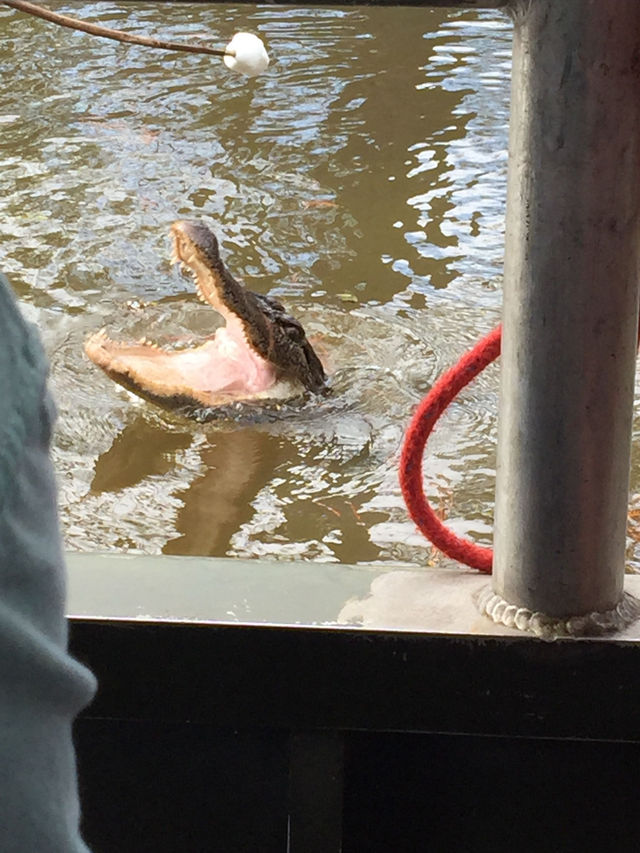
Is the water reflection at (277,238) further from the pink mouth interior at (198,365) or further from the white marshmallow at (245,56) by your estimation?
the white marshmallow at (245,56)

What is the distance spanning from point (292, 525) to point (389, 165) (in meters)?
2.49

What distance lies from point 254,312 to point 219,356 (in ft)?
0.79

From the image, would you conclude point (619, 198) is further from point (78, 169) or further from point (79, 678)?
point (78, 169)

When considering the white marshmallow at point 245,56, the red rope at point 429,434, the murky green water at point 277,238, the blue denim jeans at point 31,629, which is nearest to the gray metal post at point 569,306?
the red rope at point 429,434

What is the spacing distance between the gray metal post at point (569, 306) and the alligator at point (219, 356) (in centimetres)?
191

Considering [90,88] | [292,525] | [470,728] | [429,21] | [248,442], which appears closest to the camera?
[470,728]

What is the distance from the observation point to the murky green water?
9.22ft

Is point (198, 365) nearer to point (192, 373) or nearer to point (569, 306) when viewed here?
point (192, 373)

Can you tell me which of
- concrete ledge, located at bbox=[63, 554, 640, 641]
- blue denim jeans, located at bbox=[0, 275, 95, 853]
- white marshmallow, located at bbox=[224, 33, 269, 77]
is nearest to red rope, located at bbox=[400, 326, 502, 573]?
concrete ledge, located at bbox=[63, 554, 640, 641]

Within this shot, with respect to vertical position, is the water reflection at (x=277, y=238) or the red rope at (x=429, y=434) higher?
the red rope at (x=429, y=434)

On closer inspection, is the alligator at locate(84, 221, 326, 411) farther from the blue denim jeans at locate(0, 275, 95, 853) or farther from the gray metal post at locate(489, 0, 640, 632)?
the blue denim jeans at locate(0, 275, 95, 853)

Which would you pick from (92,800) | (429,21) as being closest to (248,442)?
(92,800)

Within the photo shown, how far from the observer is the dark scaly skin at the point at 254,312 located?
126 inches

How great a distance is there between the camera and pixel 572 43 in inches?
45.6
